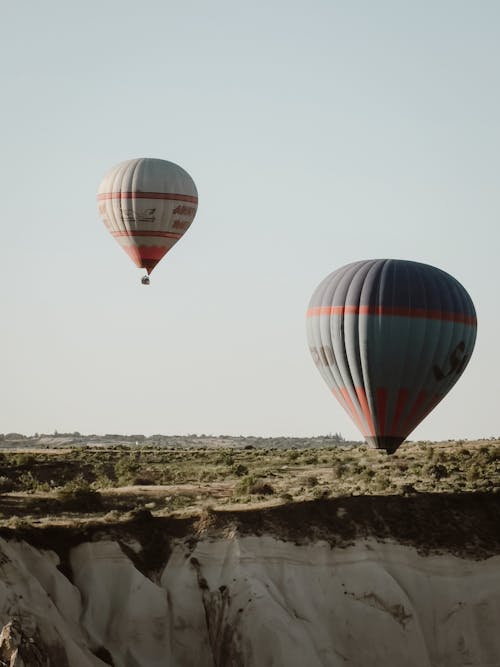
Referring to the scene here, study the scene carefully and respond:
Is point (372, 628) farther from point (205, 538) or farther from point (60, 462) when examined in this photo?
point (60, 462)

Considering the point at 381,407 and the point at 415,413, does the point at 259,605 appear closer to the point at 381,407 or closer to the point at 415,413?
the point at 381,407

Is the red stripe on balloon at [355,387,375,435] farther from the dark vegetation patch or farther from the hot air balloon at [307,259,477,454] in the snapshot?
the dark vegetation patch

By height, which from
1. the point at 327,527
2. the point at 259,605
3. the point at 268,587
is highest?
the point at 327,527

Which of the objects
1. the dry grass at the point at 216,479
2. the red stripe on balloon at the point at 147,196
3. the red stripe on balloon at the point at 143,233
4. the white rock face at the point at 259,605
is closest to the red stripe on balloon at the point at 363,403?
the dry grass at the point at 216,479

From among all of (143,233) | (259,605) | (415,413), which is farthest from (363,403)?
(259,605)

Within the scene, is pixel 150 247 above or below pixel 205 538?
above

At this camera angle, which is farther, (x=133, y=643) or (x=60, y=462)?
(x=60, y=462)

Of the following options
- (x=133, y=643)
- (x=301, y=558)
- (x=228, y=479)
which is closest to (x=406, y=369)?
(x=228, y=479)
